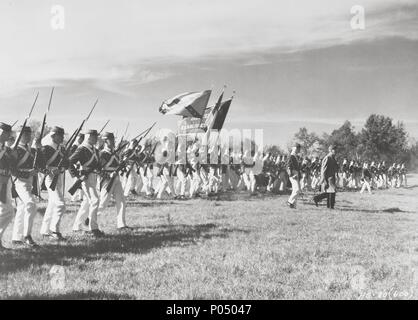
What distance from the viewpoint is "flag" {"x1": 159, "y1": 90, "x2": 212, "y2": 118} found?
1800 centimetres

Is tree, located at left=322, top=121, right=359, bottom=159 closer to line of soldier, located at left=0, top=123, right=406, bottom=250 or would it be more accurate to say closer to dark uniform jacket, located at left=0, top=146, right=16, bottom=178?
line of soldier, located at left=0, top=123, right=406, bottom=250

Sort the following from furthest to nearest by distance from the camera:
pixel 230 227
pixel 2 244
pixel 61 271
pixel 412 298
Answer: pixel 230 227 < pixel 2 244 < pixel 61 271 < pixel 412 298

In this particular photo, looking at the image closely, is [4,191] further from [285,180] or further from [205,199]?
[285,180]

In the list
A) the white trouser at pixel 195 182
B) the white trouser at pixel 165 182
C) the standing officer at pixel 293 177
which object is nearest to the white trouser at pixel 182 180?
the white trouser at pixel 195 182

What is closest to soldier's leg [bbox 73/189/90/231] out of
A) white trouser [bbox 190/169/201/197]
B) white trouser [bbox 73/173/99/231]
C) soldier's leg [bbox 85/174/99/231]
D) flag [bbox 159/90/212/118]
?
white trouser [bbox 73/173/99/231]

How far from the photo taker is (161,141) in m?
18.8

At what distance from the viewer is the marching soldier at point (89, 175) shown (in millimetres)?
9398

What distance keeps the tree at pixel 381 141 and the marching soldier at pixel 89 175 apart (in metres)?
27.0

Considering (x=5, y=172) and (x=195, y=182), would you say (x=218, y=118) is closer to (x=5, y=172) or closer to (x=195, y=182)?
(x=195, y=182)

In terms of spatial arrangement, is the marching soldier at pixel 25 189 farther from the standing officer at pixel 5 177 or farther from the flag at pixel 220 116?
the flag at pixel 220 116

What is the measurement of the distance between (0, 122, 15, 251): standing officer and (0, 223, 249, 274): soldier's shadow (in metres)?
0.56
